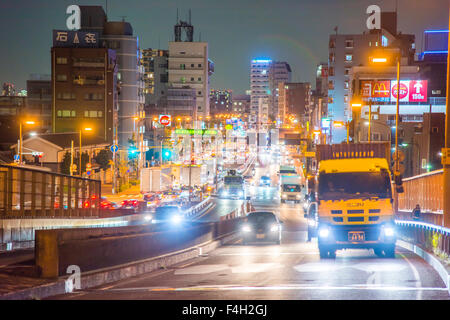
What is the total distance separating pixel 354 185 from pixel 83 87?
103 m

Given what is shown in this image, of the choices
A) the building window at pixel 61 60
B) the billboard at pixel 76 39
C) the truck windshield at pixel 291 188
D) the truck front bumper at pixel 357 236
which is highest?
the billboard at pixel 76 39

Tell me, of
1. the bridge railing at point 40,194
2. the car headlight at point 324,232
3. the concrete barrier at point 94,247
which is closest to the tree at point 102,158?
the bridge railing at point 40,194

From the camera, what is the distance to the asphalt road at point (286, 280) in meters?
13.0

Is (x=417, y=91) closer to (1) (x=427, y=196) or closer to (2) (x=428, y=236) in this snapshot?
(1) (x=427, y=196)

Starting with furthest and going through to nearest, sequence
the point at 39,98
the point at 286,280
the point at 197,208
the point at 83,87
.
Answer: the point at 39,98
the point at 83,87
the point at 197,208
the point at 286,280

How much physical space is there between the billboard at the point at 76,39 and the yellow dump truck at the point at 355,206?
104264 millimetres

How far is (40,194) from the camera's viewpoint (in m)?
30.5

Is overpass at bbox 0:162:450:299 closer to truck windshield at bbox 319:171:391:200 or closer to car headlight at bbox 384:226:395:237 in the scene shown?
car headlight at bbox 384:226:395:237

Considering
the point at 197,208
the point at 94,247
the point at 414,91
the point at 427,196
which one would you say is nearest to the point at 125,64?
the point at 414,91

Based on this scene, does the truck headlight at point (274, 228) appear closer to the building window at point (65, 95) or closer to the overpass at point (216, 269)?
the overpass at point (216, 269)

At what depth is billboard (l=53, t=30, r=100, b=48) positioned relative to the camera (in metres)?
120
